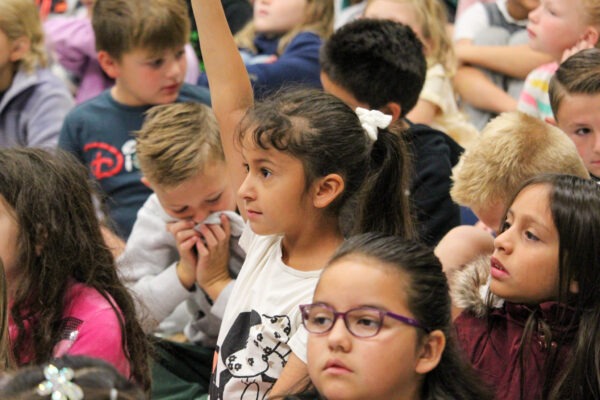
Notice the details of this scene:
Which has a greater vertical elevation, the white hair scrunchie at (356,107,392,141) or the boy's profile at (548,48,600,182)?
the white hair scrunchie at (356,107,392,141)

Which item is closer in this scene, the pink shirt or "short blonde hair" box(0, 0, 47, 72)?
the pink shirt

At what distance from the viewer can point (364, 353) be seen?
1.75 meters

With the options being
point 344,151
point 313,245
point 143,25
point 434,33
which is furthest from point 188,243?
point 434,33

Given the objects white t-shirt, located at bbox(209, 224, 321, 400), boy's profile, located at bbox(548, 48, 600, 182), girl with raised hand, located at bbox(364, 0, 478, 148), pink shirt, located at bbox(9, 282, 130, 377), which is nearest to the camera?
white t-shirt, located at bbox(209, 224, 321, 400)

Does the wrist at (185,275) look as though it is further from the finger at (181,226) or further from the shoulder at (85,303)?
the shoulder at (85,303)

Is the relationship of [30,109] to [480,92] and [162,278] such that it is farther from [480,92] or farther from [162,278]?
[480,92]

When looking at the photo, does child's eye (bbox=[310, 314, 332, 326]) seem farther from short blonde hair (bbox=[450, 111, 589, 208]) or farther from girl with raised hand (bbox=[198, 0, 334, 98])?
girl with raised hand (bbox=[198, 0, 334, 98])

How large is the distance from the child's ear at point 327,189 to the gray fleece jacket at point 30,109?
6.83ft

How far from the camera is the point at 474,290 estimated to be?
88.0 inches

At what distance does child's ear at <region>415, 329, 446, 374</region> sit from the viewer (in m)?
1.81

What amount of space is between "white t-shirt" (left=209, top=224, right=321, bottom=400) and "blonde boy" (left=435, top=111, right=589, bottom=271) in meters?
0.50

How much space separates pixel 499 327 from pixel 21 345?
42.3 inches

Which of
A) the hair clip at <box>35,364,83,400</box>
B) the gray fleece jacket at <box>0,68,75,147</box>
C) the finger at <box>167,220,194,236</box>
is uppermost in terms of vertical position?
the hair clip at <box>35,364,83,400</box>

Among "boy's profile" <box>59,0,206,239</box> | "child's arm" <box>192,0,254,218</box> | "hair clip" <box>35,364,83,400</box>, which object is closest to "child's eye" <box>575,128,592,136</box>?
"child's arm" <box>192,0,254,218</box>
